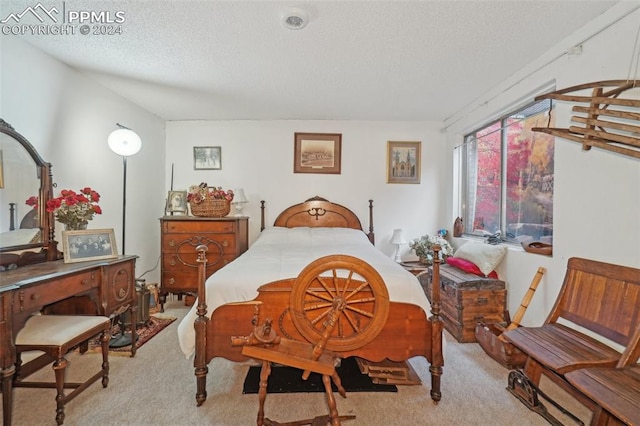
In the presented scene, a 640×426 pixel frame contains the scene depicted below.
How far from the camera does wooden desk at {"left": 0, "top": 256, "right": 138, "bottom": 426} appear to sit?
4.84ft

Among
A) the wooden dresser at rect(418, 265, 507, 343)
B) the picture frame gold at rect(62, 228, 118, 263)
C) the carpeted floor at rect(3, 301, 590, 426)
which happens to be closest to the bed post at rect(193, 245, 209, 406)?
the carpeted floor at rect(3, 301, 590, 426)

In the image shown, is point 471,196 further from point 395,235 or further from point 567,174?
point 567,174

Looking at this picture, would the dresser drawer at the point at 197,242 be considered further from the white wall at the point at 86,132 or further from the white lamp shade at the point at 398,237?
the white lamp shade at the point at 398,237

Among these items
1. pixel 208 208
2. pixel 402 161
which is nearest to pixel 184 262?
pixel 208 208

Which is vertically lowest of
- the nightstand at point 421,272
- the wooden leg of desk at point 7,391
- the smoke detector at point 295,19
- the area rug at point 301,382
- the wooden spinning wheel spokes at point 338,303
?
the area rug at point 301,382

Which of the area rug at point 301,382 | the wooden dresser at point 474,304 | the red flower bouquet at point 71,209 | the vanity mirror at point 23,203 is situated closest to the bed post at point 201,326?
the area rug at point 301,382

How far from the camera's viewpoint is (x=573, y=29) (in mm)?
2041

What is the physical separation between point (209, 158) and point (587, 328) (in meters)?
4.25

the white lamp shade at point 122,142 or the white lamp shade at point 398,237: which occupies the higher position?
the white lamp shade at point 122,142

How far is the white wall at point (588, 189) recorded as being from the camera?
174cm

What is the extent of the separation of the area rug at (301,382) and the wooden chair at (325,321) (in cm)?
23

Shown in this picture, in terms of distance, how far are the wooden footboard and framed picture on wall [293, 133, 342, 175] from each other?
255cm

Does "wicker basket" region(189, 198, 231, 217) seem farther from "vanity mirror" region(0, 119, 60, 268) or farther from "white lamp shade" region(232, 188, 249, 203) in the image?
"vanity mirror" region(0, 119, 60, 268)

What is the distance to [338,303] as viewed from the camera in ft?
5.01
